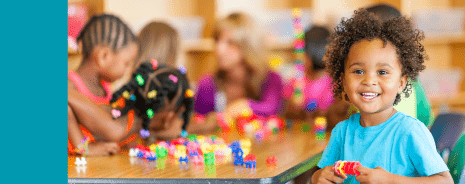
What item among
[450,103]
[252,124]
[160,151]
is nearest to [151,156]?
[160,151]

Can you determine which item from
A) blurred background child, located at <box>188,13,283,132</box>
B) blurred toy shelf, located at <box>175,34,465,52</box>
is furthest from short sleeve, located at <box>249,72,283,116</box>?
blurred toy shelf, located at <box>175,34,465,52</box>

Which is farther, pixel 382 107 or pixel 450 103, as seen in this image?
pixel 450 103

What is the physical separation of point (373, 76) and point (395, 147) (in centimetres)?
14

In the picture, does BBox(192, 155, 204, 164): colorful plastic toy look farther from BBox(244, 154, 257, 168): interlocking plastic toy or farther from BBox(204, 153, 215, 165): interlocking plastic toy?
BBox(244, 154, 257, 168): interlocking plastic toy

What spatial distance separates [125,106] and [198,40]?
6.21 feet

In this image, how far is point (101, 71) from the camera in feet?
4.75

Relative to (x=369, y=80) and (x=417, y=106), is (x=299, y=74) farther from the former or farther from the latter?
(x=369, y=80)

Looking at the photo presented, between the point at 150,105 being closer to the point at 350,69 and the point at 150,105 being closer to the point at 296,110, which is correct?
the point at 350,69

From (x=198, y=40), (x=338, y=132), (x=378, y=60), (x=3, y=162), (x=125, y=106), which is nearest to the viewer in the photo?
(x=3, y=162)

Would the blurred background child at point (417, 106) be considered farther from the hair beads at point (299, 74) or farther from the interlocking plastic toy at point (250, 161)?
the hair beads at point (299, 74)

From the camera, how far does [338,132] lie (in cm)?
109

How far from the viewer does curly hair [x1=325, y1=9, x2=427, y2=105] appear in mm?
1001

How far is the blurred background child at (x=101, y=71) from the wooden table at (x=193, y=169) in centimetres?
6

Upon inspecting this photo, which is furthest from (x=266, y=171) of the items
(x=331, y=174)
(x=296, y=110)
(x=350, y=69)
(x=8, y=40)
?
(x=296, y=110)
